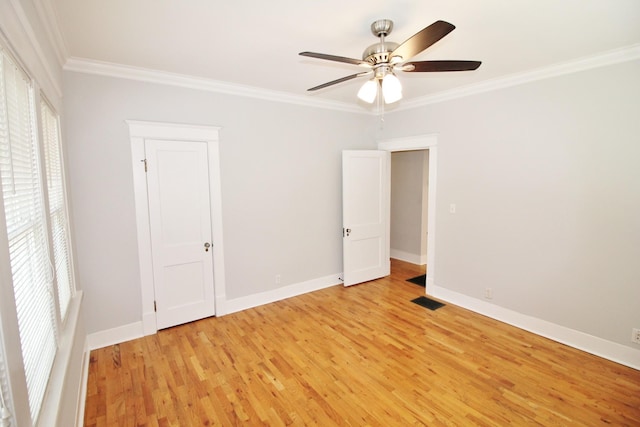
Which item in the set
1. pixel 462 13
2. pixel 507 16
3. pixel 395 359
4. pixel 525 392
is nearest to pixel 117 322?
pixel 395 359

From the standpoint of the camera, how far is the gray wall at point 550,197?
8.52ft

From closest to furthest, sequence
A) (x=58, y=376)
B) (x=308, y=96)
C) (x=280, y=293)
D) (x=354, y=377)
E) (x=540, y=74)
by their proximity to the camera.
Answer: (x=58, y=376) → (x=354, y=377) → (x=540, y=74) → (x=308, y=96) → (x=280, y=293)

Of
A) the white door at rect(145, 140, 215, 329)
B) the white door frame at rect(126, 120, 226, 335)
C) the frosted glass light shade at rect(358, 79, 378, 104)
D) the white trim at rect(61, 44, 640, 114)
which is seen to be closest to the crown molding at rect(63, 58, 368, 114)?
the white trim at rect(61, 44, 640, 114)

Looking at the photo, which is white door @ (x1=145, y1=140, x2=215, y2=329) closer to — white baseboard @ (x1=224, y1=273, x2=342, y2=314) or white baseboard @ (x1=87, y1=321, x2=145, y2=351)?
white baseboard @ (x1=87, y1=321, x2=145, y2=351)

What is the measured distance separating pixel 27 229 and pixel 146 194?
1789mm

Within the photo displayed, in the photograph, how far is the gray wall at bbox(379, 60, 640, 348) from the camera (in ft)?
8.52

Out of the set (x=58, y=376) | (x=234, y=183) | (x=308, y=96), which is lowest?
(x=58, y=376)

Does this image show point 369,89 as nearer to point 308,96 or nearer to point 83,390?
point 308,96

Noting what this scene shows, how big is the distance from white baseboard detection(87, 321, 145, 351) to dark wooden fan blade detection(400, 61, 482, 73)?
3.44m

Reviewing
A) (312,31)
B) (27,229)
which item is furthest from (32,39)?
(312,31)

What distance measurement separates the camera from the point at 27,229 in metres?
1.34

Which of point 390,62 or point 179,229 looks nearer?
point 390,62

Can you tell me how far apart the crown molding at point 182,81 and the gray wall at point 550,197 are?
1.81m

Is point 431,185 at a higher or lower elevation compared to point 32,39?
lower
